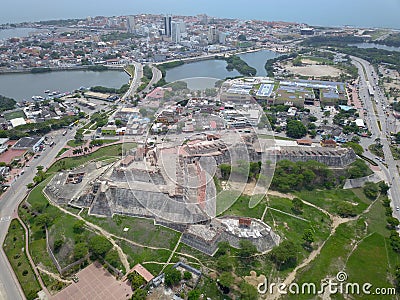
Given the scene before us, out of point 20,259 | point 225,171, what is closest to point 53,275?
point 20,259

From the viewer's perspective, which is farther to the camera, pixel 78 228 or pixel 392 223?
pixel 392 223

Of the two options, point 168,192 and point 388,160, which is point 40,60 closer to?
point 168,192

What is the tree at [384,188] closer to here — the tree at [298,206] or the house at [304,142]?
the tree at [298,206]

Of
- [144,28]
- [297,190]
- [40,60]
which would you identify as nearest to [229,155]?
[297,190]

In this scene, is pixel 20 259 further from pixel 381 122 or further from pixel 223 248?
pixel 381 122

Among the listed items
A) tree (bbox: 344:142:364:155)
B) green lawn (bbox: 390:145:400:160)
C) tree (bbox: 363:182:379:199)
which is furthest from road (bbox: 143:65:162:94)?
tree (bbox: 363:182:379:199)
